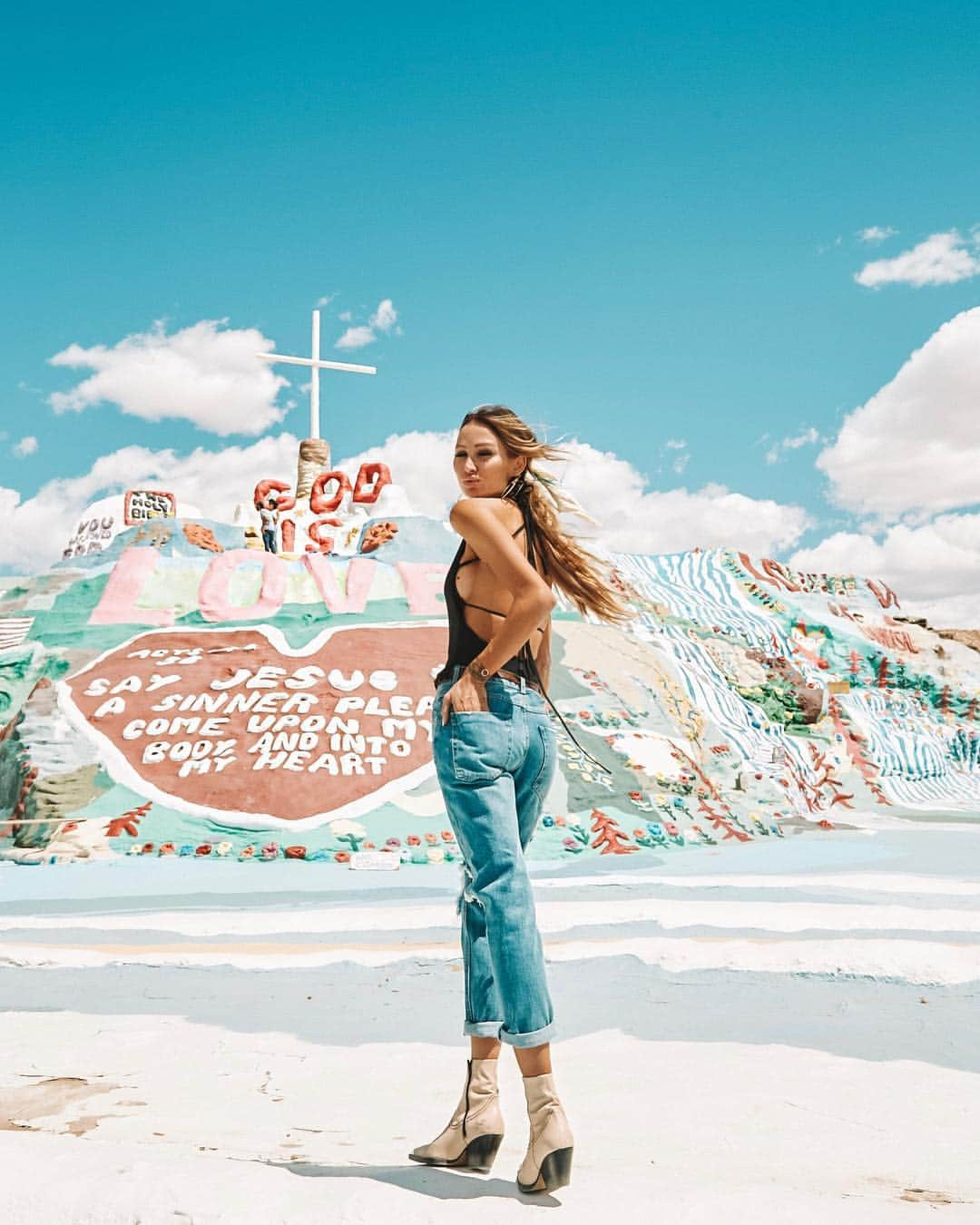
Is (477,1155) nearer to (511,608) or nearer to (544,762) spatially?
(544,762)

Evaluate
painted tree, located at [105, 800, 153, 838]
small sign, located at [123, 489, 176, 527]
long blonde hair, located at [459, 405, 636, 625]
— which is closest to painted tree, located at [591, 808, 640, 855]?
painted tree, located at [105, 800, 153, 838]

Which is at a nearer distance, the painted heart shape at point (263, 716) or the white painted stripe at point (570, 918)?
the white painted stripe at point (570, 918)

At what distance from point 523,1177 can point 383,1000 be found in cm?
206

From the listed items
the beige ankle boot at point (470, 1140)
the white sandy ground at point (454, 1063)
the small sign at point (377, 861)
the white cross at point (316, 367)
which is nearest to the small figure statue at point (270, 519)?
the white cross at point (316, 367)

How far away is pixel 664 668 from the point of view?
13.6 metres

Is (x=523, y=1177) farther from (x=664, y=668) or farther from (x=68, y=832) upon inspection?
(x=664, y=668)

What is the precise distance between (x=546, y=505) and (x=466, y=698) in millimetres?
611

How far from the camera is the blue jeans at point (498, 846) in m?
2.27

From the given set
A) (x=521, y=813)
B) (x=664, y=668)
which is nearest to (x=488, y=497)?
(x=521, y=813)

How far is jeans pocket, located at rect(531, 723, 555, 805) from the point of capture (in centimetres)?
247

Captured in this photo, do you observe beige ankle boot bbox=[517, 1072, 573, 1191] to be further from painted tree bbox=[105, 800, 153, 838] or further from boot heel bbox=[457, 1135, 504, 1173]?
painted tree bbox=[105, 800, 153, 838]

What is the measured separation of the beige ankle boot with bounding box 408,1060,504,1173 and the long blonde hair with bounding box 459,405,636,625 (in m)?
1.21

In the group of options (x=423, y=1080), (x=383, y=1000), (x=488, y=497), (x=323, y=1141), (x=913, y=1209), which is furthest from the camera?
(x=383, y=1000)

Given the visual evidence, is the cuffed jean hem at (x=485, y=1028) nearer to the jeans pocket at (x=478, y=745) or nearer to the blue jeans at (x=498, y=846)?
the blue jeans at (x=498, y=846)
